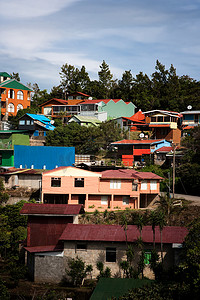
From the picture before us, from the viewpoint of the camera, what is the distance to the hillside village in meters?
26.5

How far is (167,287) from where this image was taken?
68.5 ft

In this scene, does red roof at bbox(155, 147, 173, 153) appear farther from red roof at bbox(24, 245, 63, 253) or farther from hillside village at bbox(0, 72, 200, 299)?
red roof at bbox(24, 245, 63, 253)

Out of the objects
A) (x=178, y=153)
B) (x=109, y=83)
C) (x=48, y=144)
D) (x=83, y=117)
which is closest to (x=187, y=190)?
(x=178, y=153)

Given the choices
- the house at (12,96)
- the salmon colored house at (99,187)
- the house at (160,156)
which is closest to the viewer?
the salmon colored house at (99,187)

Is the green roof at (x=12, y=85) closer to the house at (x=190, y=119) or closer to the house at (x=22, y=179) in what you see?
the house at (x=22, y=179)

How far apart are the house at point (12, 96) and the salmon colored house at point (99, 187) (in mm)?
29435

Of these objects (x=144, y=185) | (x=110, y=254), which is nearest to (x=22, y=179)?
(x=144, y=185)

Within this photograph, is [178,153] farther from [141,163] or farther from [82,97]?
[82,97]

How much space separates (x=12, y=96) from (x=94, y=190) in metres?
35.5

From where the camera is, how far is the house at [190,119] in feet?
196

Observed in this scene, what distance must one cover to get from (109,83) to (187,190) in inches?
1648

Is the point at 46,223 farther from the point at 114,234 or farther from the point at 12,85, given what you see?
the point at 12,85

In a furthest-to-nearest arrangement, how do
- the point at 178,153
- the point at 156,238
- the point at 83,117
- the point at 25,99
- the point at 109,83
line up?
the point at 109,83 < the point at 25,99 < the point at 83,117 < the point at 178,153 < the point at 156,238

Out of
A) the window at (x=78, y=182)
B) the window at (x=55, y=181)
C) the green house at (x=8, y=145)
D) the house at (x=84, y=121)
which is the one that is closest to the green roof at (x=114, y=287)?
the window at (x=78, y=182)
